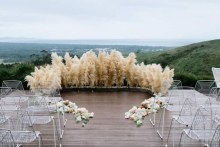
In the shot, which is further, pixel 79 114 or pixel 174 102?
pixel 79 114

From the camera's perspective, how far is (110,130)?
676cm

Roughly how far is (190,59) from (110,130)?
8.70m

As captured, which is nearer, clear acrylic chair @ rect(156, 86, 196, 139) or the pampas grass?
clear acrylic chair @ rect(156, 86, 196, 139)

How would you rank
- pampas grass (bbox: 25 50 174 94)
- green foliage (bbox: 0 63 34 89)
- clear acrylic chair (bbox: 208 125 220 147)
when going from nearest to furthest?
1. clear acrylic chair (bbox: 208 125 220 147)
2. pampas grass (bbox: 25 50 174 94)
3. green foliage (bbox: 0 63 34 89)

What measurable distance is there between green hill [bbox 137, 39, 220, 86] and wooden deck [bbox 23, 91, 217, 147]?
2.99 m

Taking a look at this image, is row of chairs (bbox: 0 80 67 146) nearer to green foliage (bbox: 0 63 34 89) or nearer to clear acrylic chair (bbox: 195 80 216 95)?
green foliage (bbox: 0 63 34 89)

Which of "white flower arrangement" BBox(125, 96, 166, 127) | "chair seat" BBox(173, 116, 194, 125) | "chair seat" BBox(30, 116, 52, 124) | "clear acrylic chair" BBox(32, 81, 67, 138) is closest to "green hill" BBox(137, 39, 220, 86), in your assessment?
"white flower arrangement" BBox(125, 96, 166, 127)

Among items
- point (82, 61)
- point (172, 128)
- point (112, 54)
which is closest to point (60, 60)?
point (82, 61)

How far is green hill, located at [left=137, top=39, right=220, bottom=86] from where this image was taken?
11.8 m

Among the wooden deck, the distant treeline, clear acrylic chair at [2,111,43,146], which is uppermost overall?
the distant treeline

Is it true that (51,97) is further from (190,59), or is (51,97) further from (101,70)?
(190,59)

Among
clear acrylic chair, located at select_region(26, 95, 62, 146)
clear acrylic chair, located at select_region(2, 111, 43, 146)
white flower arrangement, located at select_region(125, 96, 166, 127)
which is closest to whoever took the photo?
clear acrylic chair, located at select_region(2, 111, 43, 146)

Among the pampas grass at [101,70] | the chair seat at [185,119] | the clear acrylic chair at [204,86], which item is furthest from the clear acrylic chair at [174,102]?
the pampas grass at [101,70]

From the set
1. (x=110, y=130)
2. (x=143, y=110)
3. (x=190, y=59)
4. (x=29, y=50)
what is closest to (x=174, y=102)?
(x=143, y=110)
